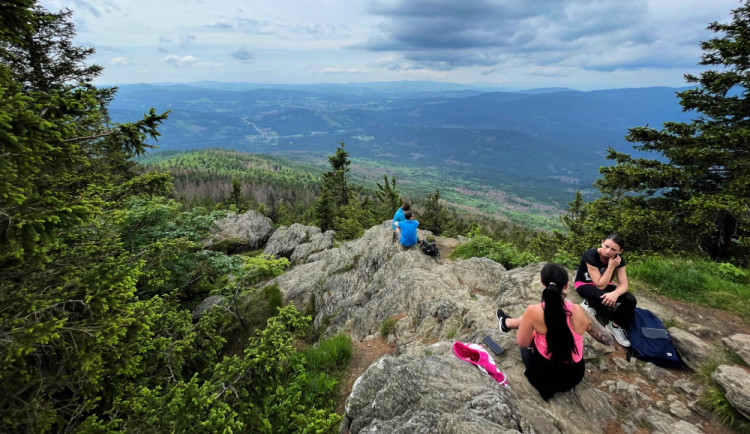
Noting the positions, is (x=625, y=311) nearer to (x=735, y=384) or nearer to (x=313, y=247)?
(x=735, y=384)

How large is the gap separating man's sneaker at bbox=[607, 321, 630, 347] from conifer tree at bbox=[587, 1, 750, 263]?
7.95 m

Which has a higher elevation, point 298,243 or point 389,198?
point 389,198

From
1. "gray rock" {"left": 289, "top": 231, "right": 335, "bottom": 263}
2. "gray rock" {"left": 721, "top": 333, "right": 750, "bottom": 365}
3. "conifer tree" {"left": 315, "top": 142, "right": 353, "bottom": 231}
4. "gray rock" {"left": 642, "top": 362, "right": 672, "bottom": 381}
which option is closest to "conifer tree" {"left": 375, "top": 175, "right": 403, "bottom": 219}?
"conifer tree" {"left": 315, "top": 142, "right": 353, "bottom": 231}

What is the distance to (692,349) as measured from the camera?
20.2 ft

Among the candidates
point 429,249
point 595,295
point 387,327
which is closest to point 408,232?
point 429,249

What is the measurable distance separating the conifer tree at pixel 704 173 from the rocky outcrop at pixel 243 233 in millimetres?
35749

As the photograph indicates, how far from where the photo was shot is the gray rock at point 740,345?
18.7 ft

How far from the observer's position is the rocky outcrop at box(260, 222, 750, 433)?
14.4ft

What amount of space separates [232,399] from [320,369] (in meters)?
2.66

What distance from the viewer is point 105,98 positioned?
57.4 ft

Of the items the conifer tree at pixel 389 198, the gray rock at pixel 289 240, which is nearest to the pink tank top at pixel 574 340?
the gray rock at pixel 289 240

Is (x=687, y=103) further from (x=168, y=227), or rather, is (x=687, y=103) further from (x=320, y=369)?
(x=168, y=227)

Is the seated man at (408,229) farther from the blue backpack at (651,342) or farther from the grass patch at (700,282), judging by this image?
the blue backpack at (651,342)

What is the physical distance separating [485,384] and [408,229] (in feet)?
31.5
